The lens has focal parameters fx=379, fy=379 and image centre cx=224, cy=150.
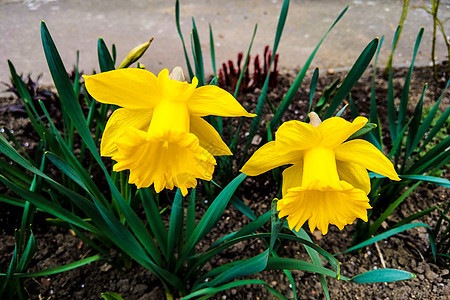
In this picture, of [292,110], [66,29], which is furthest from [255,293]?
[66,29]

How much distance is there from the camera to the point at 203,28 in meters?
3.13

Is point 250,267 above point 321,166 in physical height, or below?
below

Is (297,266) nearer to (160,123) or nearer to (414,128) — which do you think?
(160,123)

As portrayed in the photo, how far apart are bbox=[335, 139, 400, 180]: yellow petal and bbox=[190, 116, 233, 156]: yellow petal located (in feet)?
0.84

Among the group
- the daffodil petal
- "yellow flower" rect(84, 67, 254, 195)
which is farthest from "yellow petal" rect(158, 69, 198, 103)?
the daffodil petal

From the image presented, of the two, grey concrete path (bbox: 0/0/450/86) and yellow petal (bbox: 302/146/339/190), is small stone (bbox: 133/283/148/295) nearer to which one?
yellow petal (bbox: 302/146/339/190)

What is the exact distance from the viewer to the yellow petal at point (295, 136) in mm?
753

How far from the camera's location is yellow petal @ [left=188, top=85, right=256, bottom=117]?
74 centimetres

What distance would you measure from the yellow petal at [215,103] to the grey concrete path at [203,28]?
190 cm

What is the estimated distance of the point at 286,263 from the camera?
103cm

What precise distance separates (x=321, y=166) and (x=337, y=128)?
3.6 inches

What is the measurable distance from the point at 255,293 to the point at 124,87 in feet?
3.29

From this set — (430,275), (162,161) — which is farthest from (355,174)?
(430,275)

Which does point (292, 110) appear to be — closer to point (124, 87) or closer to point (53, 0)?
point (124, 87)
